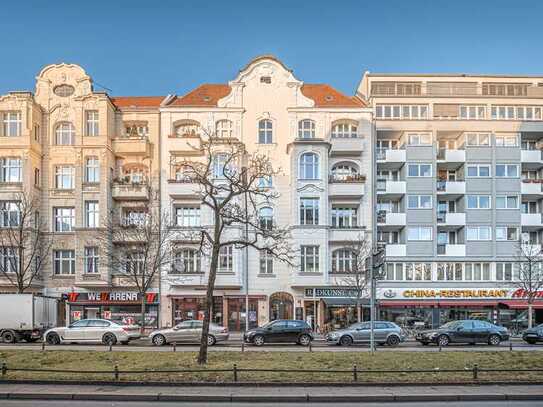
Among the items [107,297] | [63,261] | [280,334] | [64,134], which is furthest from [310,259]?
[64,134]

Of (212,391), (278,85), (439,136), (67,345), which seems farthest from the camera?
(439,136)

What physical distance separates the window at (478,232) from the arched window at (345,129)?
12110mm

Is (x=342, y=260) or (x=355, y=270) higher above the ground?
(x=342, y=260)

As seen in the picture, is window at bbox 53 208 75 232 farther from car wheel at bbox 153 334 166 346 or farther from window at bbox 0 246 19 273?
car wheel at bbox 153 334 166 346

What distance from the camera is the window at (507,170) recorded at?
166ft

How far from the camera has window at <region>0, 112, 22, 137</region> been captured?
4622 centimetres

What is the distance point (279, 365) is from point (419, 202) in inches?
1341

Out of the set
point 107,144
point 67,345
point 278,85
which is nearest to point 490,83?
point 278,85

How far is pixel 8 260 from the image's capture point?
1777 inches

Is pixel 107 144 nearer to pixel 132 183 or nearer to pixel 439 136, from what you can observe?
pixel 132 183

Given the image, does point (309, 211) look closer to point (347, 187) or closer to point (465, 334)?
point (347, 187)

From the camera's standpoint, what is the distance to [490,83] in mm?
53188

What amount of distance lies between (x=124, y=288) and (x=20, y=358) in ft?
79.9

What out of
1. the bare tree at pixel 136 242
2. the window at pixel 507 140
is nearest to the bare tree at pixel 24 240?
the bare tree at pixel 136 242
